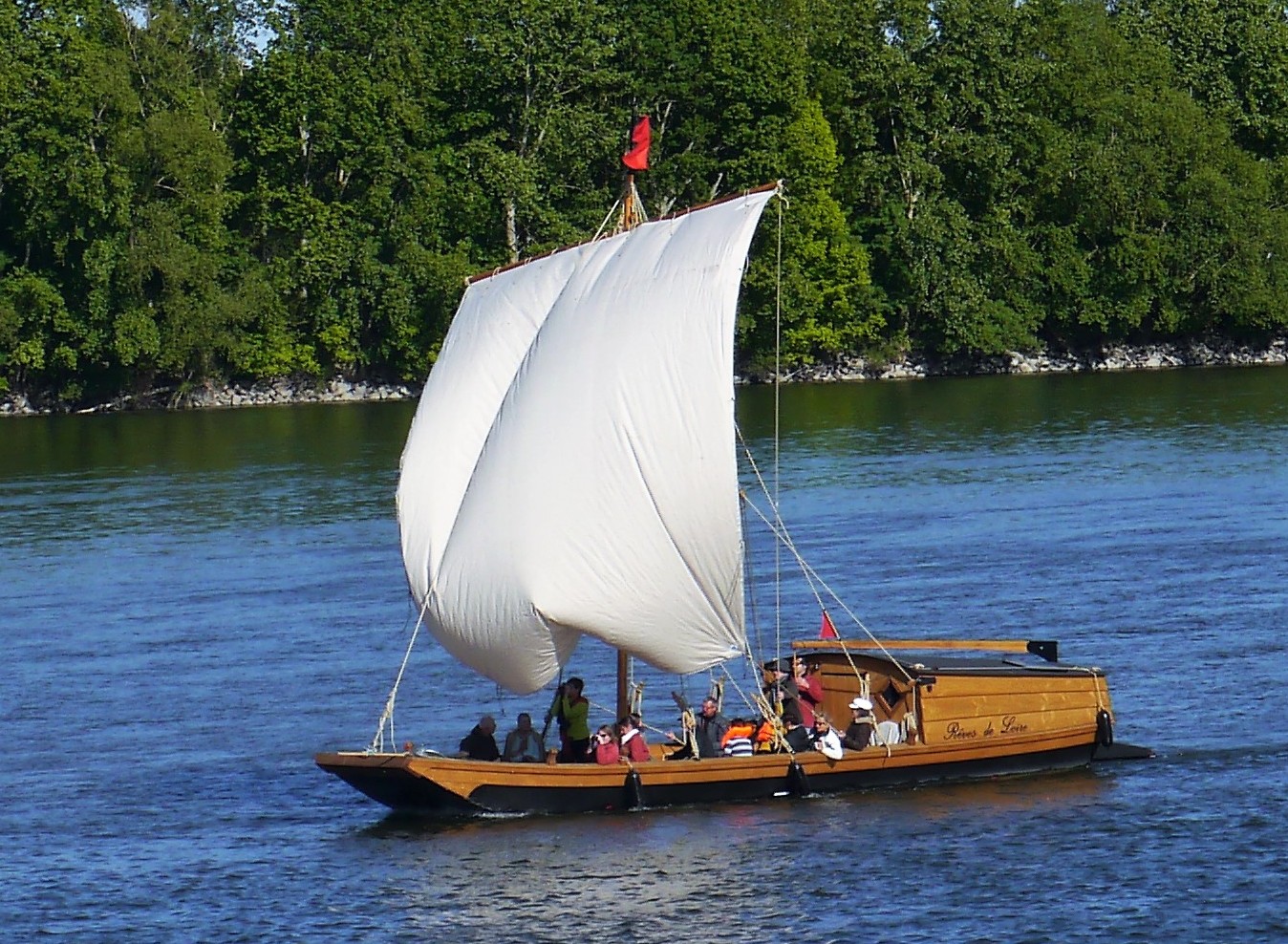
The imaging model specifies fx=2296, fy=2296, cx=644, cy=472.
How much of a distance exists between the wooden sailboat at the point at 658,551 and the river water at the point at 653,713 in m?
0.73

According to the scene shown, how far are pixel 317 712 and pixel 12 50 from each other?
81583 mm

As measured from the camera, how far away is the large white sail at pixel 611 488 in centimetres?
3503

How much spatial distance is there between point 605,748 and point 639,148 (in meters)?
10.4

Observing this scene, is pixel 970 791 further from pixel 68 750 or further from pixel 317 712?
pixel 68 750

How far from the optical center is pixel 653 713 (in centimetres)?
4106

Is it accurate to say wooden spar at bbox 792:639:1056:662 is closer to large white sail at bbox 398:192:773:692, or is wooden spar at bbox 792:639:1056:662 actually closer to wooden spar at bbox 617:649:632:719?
large white sail at bbox 398:192:773:692

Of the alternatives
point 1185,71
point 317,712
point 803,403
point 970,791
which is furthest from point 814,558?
point 1185,71

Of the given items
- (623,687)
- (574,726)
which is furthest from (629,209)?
(574,726)

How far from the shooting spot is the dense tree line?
11400cm

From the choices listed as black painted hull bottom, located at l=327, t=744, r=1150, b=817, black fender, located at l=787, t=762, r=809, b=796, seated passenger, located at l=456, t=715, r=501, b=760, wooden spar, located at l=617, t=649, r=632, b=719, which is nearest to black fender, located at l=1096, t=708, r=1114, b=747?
black painted hull bottom, located at l=327, t=744, r=1150, b=817

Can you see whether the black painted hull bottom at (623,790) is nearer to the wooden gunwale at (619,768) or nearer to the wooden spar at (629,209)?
the wooden gunwale at (619,768)

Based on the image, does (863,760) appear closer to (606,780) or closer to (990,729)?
(990,729)

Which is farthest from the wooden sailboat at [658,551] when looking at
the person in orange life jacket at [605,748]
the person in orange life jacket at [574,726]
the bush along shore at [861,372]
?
the bush along shore at [861,372]

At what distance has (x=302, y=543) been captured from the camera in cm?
6325
